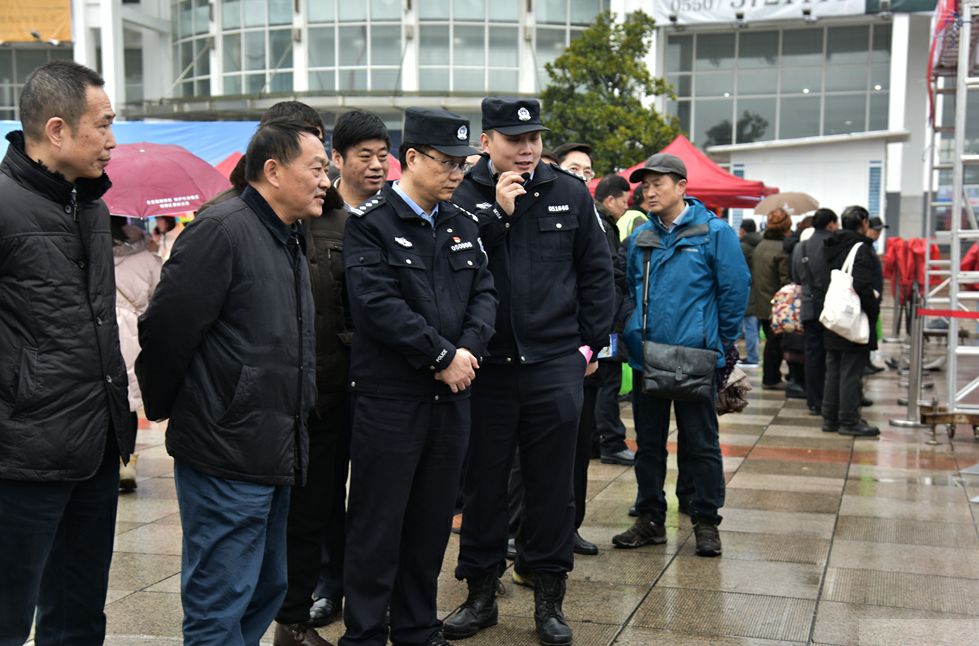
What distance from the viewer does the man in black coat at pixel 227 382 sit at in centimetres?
344

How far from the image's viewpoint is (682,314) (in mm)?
6062

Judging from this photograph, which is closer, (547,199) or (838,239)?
(547,199)

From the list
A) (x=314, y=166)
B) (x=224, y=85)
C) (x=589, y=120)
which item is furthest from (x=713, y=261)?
(x=224, y=85)

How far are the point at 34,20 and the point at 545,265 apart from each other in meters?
40.7

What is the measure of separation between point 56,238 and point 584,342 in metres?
2.41

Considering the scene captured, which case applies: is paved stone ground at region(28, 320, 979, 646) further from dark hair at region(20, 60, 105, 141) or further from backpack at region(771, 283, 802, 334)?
backpack at region(771, 283, 802, 334)

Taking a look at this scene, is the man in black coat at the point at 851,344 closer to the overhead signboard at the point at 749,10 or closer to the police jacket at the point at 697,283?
the police jacket at the point at 697,283

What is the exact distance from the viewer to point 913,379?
10.9 metres

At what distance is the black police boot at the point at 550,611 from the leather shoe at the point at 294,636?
92 cm

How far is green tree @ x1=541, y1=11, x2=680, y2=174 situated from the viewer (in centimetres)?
2573

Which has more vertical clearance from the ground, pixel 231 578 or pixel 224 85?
Answer: pixel 224 85

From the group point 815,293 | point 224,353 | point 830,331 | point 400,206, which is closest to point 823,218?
point 815,293

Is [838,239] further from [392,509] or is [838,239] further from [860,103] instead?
[860,103]

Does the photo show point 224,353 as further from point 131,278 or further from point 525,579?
point 131,278
